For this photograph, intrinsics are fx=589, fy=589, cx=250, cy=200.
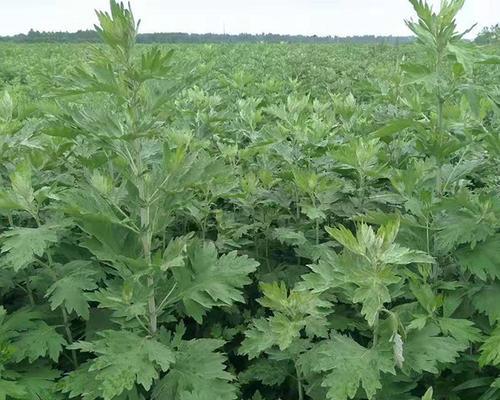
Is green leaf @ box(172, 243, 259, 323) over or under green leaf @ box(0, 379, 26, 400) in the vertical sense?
over

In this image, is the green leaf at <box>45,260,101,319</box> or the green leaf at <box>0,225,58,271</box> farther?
the green leaf at <box>45,260,101,319</box>

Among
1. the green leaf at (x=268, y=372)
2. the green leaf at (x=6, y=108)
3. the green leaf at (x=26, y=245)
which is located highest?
the green leaf at (x=6, y=108)

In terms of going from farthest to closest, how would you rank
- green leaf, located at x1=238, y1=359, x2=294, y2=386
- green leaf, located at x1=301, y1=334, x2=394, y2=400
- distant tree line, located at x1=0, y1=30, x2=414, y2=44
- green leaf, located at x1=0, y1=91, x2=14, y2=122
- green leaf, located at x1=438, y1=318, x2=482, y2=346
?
distant tree line, located at x1=0, y1=30, x2=414, y2=44
green leaf, located at x1=0, y1=91, x2=14, y2=122
green leaf, located at x1=238, y1=359, x2=294, y2=386
green leaf, located at x1=438, y1=318, x2=482, y2=346
green leaf, located at x1=301, y1=334, x2=394, y2=400

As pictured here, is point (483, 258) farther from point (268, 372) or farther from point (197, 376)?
point (197, 376)

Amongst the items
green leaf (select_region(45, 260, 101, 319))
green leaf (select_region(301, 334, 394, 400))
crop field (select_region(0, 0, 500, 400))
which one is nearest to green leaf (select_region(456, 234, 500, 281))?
crop field (select_region(0, 0, 500, 400))

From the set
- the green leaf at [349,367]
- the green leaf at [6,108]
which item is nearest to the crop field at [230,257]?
the green leaf at [349,367]

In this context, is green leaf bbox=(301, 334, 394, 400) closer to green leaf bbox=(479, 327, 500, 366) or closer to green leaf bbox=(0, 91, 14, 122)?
green leaf bbox=(479, 327, 500, 366)

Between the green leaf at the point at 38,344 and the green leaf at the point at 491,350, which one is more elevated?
the green leaf at the point at 491,350

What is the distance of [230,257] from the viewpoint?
92.8 inches

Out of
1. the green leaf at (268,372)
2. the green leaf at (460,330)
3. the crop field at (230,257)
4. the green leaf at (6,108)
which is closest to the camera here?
the crop field at (230,257)

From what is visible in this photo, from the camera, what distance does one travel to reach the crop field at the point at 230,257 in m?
2.10

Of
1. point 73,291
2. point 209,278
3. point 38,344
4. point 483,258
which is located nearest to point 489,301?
point 483,258

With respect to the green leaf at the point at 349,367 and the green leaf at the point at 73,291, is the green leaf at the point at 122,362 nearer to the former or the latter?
the green leaf at the point at 73,291

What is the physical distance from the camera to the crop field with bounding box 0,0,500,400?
2096mm
